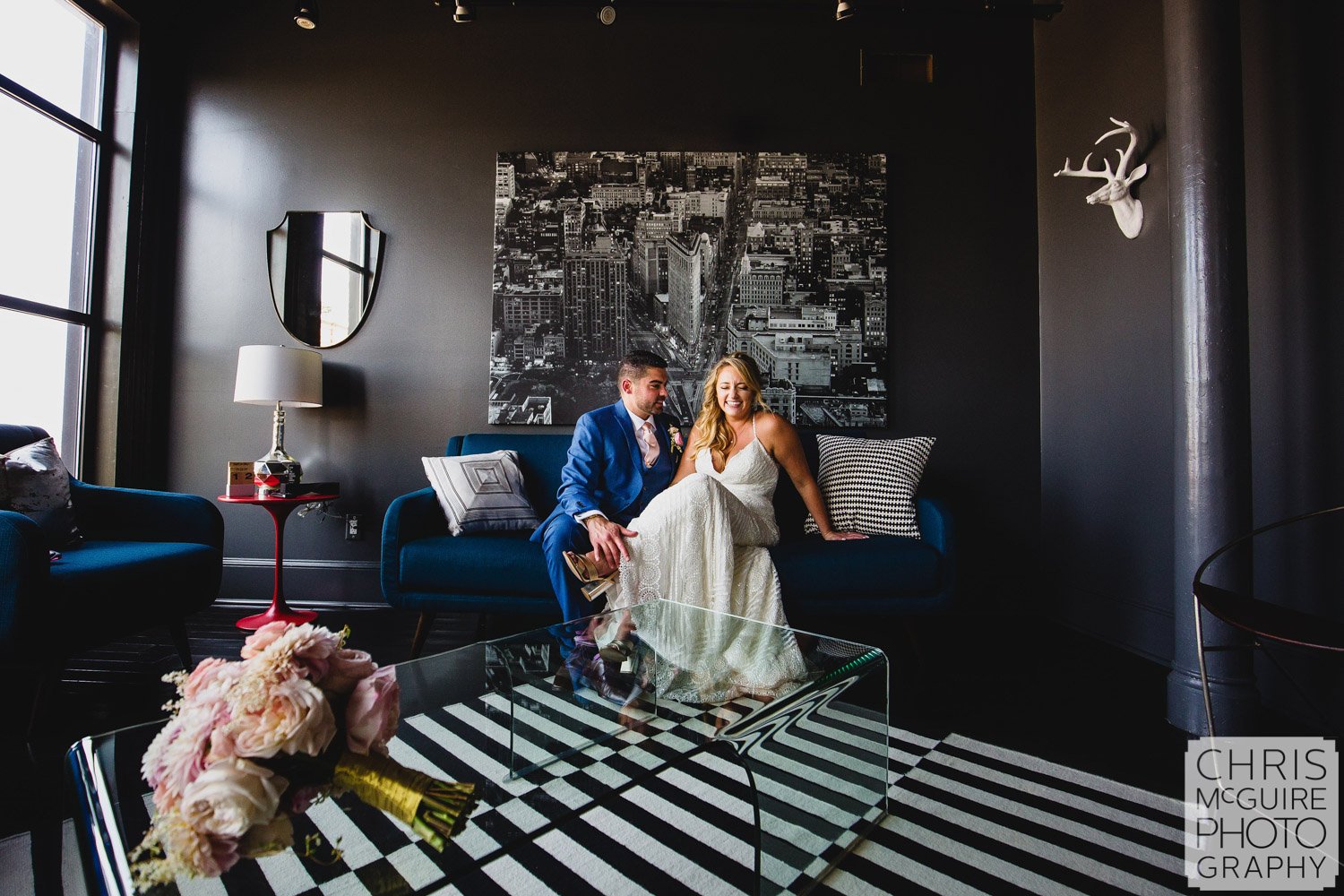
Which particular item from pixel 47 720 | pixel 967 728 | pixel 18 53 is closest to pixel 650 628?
pixel 967 728

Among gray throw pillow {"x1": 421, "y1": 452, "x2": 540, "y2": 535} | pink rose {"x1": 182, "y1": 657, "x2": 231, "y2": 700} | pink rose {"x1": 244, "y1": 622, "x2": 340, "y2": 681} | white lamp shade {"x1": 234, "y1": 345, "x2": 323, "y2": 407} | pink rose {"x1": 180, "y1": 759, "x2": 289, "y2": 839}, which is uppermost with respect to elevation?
white lamp shade {"x1": 234, "y1": 345, "x2": 323, "y2": 407}

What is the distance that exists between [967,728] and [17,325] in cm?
438

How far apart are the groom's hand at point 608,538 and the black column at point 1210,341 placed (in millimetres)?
1741

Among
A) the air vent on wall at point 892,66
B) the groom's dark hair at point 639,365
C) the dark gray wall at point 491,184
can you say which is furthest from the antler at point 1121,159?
the groom's dark hair at point 639,365

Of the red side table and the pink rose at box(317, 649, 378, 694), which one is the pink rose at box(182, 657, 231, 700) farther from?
the red side table

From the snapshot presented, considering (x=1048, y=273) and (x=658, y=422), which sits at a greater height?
(x=1048, y=273)

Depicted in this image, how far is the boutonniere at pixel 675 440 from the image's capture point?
271 cm

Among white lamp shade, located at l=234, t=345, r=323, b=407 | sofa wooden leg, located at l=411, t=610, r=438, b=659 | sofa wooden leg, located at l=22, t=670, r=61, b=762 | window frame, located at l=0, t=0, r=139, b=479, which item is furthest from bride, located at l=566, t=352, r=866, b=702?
window frame, located at l=0, t=0, r=139, b=479

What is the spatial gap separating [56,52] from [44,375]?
1617 mm

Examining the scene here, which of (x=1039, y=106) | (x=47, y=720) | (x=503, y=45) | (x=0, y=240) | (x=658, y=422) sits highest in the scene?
(x=503, y=45)

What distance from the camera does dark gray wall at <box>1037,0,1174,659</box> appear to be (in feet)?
8.51

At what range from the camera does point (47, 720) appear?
1900 millimetres

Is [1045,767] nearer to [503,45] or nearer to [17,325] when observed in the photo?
[503,45]

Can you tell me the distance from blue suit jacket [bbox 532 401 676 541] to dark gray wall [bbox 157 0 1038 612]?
1031 millimetres
